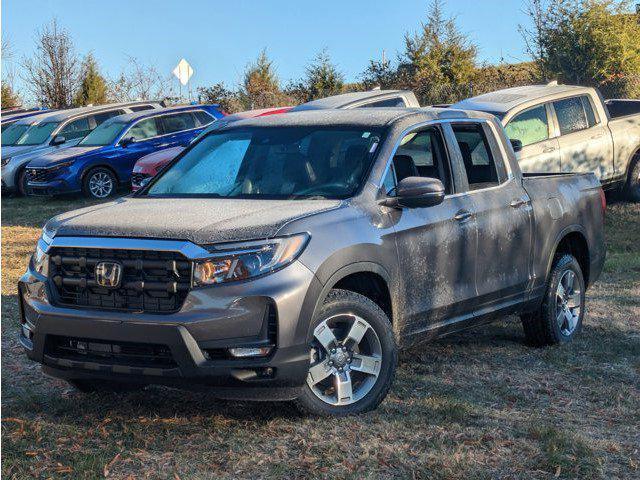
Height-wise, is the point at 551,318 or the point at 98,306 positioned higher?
the point at 98,306

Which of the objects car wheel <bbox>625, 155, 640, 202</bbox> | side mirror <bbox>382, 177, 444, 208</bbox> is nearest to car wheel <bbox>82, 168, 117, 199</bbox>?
car wheel <bbox>625, 155, 640, 202</bbox>

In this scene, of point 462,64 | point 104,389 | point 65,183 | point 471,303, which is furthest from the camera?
point 462,64

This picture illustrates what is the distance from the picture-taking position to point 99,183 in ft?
65.8

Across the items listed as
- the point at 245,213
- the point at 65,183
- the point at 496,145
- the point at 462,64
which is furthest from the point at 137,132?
the point at 245,213

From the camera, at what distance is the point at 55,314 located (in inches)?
204

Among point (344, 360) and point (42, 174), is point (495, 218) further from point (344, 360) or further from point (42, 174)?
point (42, 174)

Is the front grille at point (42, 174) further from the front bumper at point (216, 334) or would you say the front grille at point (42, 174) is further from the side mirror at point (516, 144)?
the front bumper at point (216, 334)

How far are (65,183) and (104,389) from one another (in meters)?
14.3

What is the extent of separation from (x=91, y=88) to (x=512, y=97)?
25.9 meters

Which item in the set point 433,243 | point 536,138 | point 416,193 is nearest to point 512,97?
point 536,138

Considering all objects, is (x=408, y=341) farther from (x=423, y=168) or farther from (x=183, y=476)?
(x=183, y=476)

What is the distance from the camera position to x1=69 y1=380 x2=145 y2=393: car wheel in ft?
18.8

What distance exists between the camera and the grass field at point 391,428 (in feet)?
15.7

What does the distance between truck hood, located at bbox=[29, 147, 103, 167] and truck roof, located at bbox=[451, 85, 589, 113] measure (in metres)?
9.18
